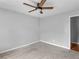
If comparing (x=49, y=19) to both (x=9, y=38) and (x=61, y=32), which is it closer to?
(x=61, y=32)

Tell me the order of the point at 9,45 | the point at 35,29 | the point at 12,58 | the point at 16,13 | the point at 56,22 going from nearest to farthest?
1. the point at 12,58
2. the point at 9,45
3. the point at 16,13
4. the point at 56,22
5. the point at 35,29

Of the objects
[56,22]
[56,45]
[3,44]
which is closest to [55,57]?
[56,45]

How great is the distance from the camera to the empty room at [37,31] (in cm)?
312

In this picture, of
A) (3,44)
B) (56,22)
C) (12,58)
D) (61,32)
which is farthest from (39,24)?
(12,58)

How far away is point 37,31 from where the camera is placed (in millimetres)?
5629

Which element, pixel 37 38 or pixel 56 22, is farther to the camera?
pixel 37 38

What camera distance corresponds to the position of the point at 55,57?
9.87 feet

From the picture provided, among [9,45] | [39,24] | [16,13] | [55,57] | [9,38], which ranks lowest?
[55,57]

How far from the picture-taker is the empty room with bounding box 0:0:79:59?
3.12 m

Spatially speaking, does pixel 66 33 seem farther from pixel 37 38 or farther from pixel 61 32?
pixel 37 38

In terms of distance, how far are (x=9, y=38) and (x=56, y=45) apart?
116 inches

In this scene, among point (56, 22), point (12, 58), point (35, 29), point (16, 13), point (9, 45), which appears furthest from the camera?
point (35, 29)

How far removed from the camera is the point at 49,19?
200 inches

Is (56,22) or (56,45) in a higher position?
(56,22)
